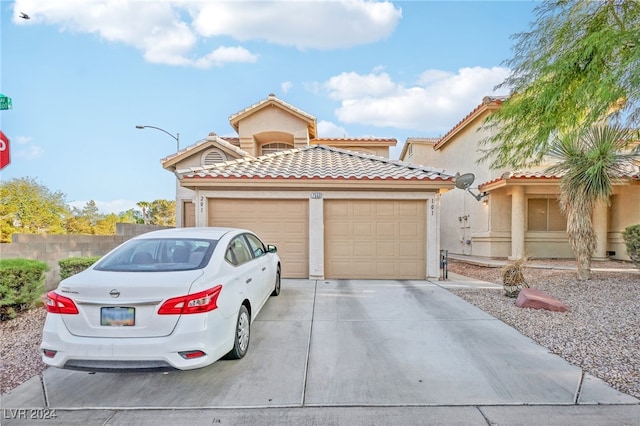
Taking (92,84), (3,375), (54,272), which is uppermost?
(92,84)

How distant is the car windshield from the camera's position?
3.80 meters

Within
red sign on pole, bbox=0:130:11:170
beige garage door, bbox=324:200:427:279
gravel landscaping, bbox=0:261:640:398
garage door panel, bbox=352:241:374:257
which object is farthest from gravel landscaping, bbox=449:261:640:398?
red sign on pole, bbox=0:130:11:170

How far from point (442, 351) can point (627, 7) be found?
7.10 meters

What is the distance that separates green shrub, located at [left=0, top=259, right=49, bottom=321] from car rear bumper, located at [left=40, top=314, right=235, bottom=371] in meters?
3.35

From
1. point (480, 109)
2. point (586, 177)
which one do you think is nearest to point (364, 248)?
point (586, 177)

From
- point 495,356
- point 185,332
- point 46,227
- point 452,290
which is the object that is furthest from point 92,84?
point 495,356

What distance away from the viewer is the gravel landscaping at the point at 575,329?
3.91 m

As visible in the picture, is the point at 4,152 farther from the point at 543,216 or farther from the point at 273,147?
the point at 543,216

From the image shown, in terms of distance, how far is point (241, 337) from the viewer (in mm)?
4141

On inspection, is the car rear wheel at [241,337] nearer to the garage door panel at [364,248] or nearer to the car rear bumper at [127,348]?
the car rear bumper at [127,348]

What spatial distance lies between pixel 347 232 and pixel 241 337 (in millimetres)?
5733

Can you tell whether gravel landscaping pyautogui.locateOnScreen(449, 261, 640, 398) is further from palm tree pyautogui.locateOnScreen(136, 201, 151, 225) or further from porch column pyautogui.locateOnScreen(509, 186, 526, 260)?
palm tree pyautogui.locateOnScreen(136, 201, 151, 225)

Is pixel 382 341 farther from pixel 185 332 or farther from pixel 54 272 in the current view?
pixel 54 272

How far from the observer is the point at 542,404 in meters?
3.18
